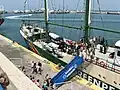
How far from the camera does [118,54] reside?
24.2 meters

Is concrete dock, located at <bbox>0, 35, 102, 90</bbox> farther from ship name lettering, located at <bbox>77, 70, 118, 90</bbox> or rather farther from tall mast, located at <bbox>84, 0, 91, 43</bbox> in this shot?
tall mast, located at <bbox>84, 0, 91, 43</bbox>

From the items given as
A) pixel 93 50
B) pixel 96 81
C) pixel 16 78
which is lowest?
pixel 96 81

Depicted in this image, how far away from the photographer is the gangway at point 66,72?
2058 cm

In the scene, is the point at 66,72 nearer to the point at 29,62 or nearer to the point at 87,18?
the point at 29,62

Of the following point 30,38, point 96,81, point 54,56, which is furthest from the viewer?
point 30,38

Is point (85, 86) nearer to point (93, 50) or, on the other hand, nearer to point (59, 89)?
point (59, 89)

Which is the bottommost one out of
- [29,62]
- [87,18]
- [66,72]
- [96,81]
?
Result: [96,81]

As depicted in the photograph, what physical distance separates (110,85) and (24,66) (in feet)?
23.6

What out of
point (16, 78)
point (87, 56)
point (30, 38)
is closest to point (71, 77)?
point (87, 56)

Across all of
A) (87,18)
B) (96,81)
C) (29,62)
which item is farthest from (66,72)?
(87,18)

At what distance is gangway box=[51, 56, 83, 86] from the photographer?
20578 mm

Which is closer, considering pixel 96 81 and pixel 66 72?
pixel 66 72

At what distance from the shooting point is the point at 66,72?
21688 mm

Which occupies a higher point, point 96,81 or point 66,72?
point 66,72
